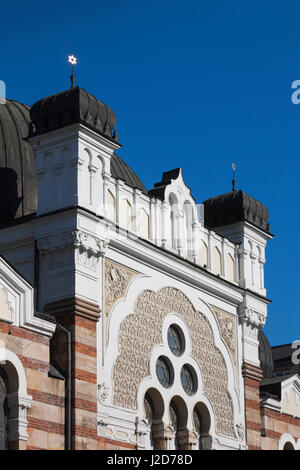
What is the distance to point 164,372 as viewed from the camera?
90.1 feet

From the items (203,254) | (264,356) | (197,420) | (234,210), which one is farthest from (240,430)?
(234,210)

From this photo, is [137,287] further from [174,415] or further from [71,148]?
[71,148]

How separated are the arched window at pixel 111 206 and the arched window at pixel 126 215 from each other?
298mm

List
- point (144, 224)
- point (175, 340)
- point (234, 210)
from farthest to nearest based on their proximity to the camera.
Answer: point (234, 210) < point (175, 340) < point (144, 224)

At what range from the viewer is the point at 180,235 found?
29.0 meters

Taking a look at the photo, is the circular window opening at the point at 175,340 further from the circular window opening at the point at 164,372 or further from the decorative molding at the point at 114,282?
the decorative molding at the point at 114,282

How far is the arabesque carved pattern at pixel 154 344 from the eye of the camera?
85.0 feet

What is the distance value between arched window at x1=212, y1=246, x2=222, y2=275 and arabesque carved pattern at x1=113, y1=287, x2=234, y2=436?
5.70 ft

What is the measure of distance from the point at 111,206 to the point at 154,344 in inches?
136

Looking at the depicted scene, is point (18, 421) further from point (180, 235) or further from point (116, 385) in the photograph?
point (180, 235)

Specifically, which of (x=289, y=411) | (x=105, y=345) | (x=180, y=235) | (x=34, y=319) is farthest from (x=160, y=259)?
(x=289, y=411)

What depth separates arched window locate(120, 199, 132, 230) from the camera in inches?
1068

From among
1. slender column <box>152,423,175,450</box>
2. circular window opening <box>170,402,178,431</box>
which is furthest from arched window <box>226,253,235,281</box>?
slender column <box>152,423,175,450</box>
